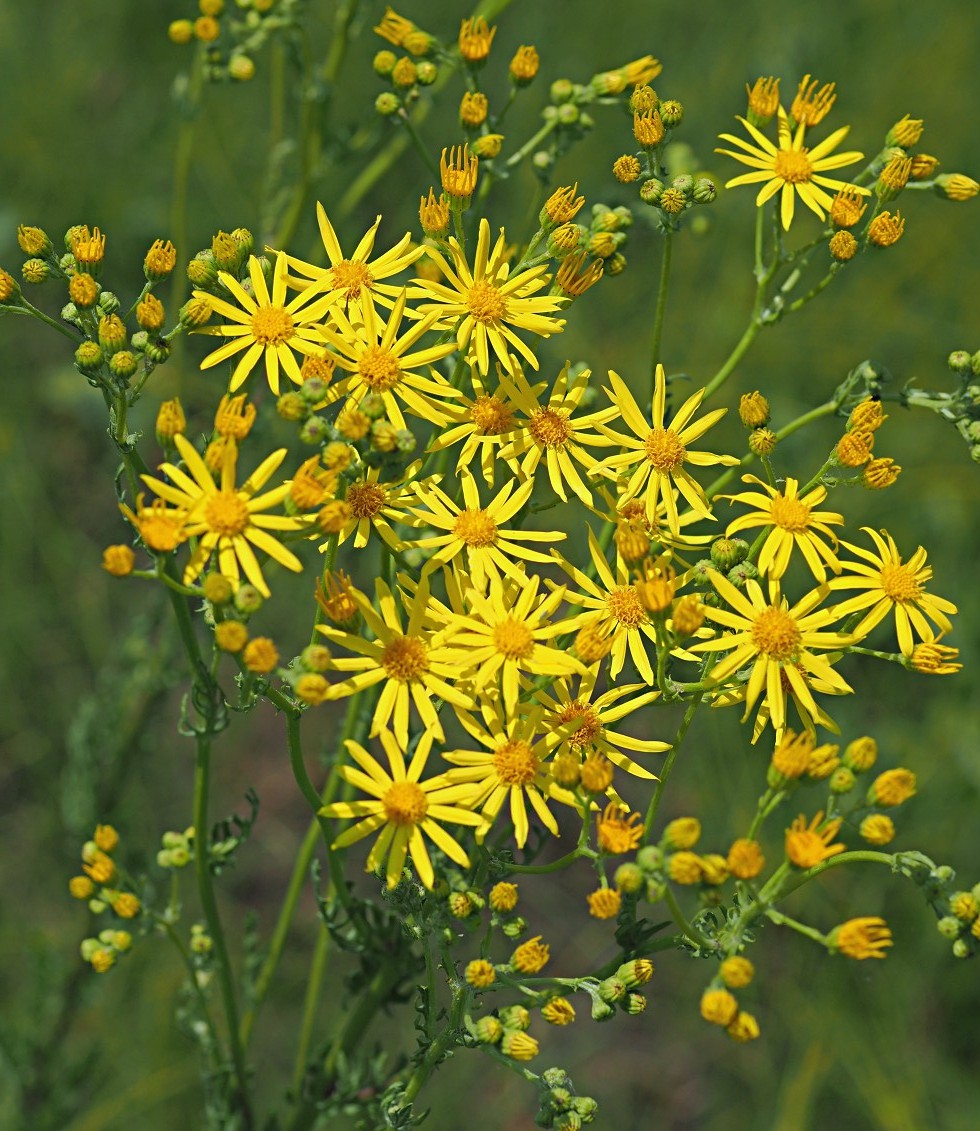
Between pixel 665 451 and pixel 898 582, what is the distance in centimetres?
81

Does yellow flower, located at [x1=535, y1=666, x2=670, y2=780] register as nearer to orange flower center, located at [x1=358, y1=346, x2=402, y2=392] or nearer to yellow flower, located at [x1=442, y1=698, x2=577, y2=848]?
yellow flower, located at [x1=442, y1=698, x2=577, y2=848]

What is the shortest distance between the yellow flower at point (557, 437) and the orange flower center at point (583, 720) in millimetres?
591

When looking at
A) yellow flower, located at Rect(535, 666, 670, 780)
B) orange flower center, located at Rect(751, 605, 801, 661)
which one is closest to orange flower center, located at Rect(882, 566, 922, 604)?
A: orange flower center, located at Rect(751, 605, 801, 661)

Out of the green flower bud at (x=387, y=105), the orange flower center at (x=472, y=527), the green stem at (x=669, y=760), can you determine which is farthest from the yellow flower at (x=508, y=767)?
the green flower bud at (x=387, y=105)

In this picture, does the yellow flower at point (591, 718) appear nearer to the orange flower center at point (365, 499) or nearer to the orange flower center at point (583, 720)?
the orange flower center at point (583, 720)

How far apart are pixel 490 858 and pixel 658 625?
0.77 metres

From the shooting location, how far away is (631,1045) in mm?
7117

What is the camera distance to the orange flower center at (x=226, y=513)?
9.56 ft

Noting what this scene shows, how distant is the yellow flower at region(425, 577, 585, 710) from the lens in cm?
298

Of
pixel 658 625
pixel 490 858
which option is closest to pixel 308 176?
pixel 658 625

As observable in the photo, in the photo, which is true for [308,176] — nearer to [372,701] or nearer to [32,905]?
[372,701]

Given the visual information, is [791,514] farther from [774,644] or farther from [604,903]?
[604,903]

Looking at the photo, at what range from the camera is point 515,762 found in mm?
3000

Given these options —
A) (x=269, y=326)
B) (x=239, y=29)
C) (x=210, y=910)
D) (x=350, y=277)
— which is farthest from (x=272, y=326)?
(x=239, y=29)
